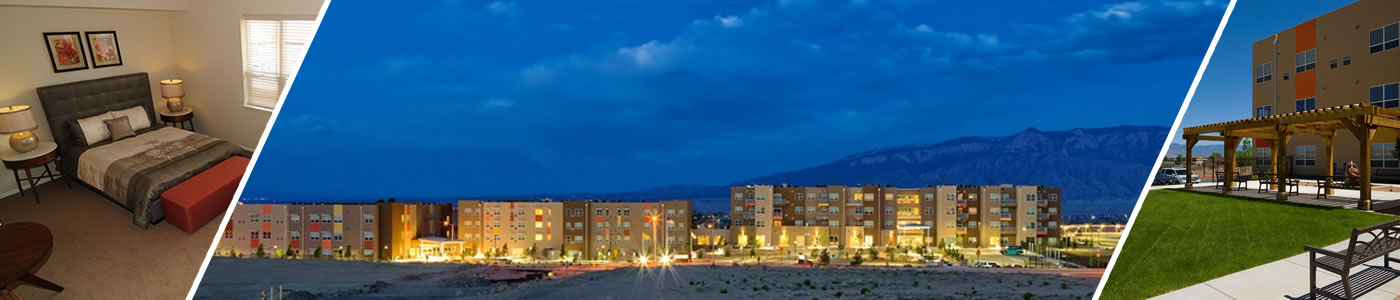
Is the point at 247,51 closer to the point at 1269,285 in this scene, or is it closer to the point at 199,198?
the point at 199,198

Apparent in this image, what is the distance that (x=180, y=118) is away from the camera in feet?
21.1

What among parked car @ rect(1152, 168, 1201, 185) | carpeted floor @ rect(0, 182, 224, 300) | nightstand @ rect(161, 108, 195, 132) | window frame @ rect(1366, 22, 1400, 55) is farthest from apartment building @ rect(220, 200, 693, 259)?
parked car @ rect(1152, 168, 1201, 185)

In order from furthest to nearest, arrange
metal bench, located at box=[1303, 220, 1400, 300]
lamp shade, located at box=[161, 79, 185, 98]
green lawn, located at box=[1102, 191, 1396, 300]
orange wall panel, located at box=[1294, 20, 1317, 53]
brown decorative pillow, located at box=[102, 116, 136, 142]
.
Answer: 1. orange wall panel, located at box=[1294, 20, 1317, 53]
2. lamp shade, located at box=[161, 79, 185, 98]
3. brown decorative pillow, located at box=[102, 116, 136, 142]
4. green lawn, located at box=[1102, 191, 1396, 300]
5. metal bench, located at box=[1303, 220, 1400, 300]

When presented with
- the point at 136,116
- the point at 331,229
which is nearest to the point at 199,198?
the point at 331,229

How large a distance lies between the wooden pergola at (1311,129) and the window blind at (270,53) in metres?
8.01

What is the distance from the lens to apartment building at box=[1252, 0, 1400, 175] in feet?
22.2

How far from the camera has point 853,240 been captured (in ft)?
17.8

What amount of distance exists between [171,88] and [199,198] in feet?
5.36

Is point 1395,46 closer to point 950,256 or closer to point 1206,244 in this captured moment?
point 1206,244

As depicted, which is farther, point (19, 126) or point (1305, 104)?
point (1305, 104)

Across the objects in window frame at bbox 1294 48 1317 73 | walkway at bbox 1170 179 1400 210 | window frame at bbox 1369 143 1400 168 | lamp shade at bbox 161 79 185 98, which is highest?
window frame at bbox 1294 48 1317 73

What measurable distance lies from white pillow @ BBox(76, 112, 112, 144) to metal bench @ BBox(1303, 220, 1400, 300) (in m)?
7.98

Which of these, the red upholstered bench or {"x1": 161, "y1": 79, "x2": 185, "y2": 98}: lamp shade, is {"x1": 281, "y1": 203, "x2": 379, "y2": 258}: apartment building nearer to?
the red upholstered bench

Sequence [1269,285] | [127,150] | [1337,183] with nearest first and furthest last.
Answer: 1. [1269,285]
2. [127,150]
3. [1337,183]
